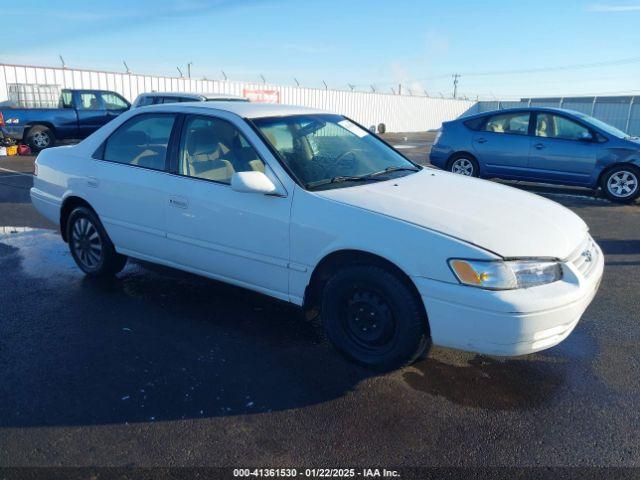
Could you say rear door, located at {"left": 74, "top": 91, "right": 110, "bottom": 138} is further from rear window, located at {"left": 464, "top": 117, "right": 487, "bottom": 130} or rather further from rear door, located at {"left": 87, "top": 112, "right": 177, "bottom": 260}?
rear door, located at {"left": 87, "top": 112, "right": 177, "bottom": 260}

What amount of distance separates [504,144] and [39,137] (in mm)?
12475

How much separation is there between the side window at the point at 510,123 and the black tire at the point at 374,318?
7.37 m

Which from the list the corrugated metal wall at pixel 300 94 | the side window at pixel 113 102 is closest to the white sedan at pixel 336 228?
the side window at pixel 113 102

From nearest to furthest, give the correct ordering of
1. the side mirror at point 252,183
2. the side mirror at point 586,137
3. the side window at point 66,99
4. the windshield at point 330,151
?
the side mirror at point 252,183 < the windshield at point 330,151 < the side mirror at point 586,137 < the side window at point 66,99

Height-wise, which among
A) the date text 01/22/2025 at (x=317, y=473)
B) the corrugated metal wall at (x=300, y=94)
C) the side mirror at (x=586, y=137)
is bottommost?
the date text 01/22/2025 at (x=317, y=473)

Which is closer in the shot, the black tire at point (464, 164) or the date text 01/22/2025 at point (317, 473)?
the date text 01/22/2025 at point (317, 473)

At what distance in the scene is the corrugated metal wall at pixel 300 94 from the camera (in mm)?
18172

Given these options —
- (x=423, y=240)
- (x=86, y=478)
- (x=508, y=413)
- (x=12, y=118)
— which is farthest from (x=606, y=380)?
(x=12, y=118)

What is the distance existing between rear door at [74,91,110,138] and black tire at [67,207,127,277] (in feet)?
39.0

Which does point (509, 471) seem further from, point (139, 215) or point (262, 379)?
point (139, 215)

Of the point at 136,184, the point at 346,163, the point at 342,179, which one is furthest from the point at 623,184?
the point at 136,184

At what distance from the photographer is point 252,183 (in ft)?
11.1

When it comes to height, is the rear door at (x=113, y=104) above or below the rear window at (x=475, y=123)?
above

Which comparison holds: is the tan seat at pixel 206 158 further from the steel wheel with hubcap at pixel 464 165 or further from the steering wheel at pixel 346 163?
the steel wheel with hubcap at pixel 464 165
